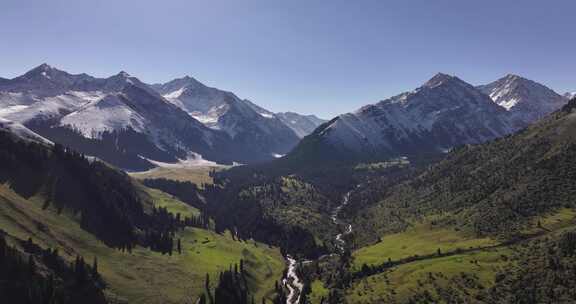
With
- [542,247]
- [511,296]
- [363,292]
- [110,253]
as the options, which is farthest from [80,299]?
[542,247]

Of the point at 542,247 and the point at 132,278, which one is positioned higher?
the point at 542,247

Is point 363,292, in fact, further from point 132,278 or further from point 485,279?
point 132,278

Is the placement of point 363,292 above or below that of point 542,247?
below

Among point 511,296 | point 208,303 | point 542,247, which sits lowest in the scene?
point 208,303

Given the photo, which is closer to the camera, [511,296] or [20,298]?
[20,298]

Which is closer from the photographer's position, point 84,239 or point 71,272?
point 71,272

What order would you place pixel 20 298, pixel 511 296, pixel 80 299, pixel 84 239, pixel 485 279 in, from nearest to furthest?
1. pixel 20 298
2. pixel 80 299
3. pixel 511 296
4. pixel 485 279
5. pixel 84 239

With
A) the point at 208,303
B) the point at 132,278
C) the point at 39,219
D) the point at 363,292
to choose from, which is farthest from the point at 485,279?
the point at 39,219

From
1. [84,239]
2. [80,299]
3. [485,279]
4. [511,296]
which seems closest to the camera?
[80,299]

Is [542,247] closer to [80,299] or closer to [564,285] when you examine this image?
[564,285]
